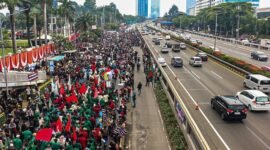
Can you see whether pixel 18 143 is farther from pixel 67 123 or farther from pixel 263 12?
pixel 263 12

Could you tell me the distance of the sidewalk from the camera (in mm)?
22031

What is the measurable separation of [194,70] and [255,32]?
69287 millimetres

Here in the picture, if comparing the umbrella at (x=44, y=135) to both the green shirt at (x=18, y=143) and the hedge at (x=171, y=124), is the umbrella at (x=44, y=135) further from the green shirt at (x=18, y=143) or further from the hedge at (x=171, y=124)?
the hedge at (x=171, y=124)

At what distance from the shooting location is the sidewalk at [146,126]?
22.0 metres

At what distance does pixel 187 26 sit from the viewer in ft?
641

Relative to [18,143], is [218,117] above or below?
below

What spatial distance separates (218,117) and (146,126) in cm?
538

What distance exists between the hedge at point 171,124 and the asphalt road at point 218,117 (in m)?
1.47

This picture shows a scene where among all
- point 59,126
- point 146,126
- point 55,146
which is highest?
point 59,126

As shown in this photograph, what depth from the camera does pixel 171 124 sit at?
24.6 meters

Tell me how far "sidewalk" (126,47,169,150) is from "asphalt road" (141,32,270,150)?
107 inches

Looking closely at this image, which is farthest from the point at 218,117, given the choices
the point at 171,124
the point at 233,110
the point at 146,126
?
the point at 146,126

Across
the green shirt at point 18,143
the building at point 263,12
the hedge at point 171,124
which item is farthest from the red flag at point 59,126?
the building at point 263,12

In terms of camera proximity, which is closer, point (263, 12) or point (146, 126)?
point (146, 126)
